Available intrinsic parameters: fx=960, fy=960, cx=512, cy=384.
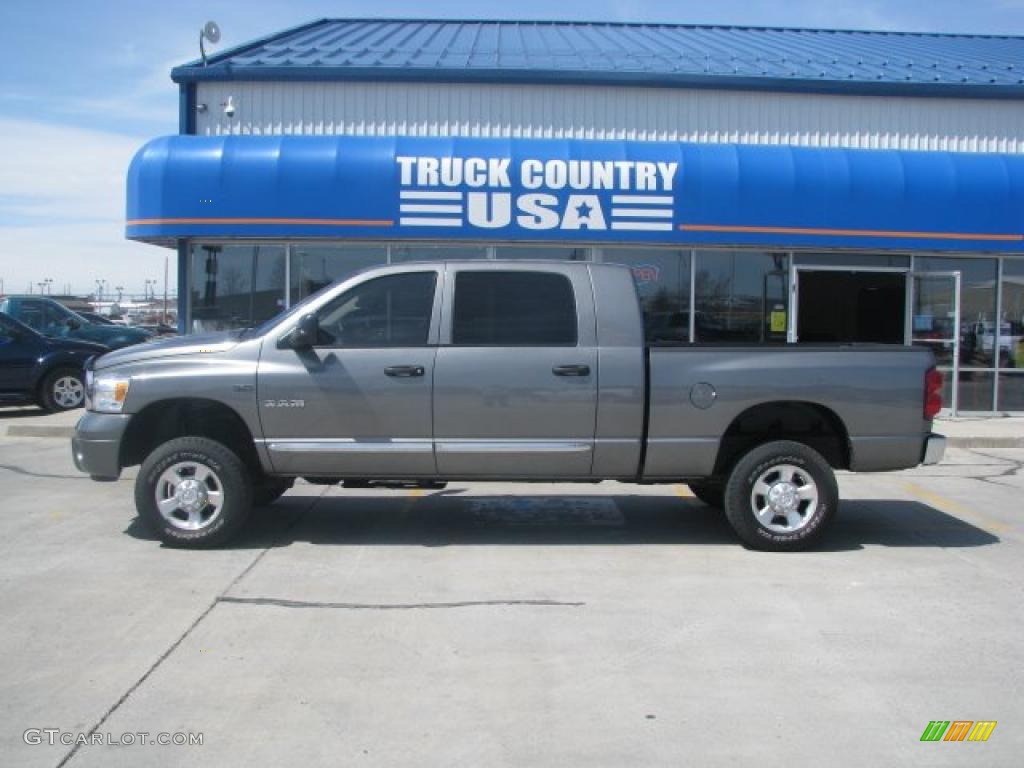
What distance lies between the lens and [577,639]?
5.11 metres

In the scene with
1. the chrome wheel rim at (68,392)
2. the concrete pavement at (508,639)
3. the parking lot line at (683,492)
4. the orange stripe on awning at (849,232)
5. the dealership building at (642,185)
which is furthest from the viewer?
the chrome wheel rim at (68,392)

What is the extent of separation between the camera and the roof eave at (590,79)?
1537 centimetres

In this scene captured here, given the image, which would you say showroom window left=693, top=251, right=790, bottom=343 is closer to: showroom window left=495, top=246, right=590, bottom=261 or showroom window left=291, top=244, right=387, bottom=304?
showroom window left=495, top=246, right=590, bottom=261

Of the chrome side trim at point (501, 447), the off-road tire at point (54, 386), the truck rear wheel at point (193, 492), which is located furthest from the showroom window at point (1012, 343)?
the off-road tire at point (54, 386)

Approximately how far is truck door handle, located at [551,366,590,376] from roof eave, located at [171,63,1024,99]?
9922 millimetres

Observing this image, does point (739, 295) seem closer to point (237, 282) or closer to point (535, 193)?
point (535, 193)

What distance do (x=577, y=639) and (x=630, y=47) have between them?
596 inches

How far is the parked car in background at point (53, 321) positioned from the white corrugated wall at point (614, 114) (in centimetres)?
971

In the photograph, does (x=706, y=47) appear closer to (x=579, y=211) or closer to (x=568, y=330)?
(x=579, y=211)

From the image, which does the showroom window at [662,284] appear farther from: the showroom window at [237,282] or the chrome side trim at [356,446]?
the chrome side trim at [356,446]

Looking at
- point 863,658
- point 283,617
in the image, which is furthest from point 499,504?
point 863,658

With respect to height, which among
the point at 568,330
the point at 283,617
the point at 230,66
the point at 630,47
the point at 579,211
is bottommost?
the point at 283,617

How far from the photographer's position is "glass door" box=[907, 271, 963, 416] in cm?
1553

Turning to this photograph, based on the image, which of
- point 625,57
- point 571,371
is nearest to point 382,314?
point 571,371
